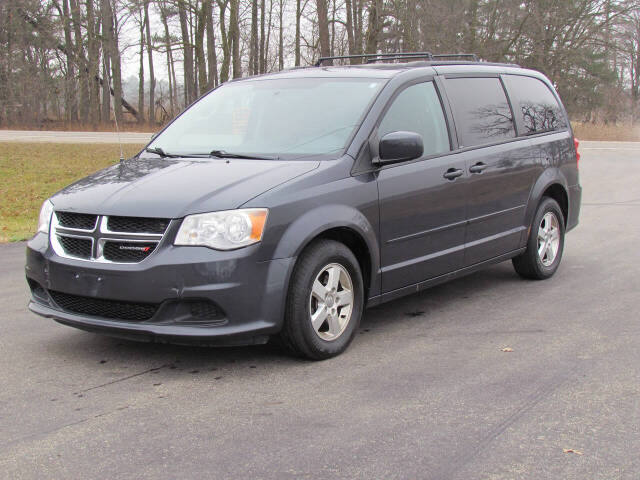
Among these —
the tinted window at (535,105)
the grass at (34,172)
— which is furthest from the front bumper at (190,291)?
the grass at (34,172)

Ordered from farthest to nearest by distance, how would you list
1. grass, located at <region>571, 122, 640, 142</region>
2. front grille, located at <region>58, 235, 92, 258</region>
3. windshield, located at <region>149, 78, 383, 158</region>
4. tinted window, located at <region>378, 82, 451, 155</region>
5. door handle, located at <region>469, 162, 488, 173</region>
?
grass, located at <region>571, 122, 640, 142</region>, door handle, located at <region>469, 162, 488, 173</region>, tinted window, located at <region>378, 82, 451, 155</region>, windshield, located at <region>149, 78, 383, 158</region>, front grille, located at <region>58, 235, 92, 258</region>

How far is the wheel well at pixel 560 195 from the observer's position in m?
7.28

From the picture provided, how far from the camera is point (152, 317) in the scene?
14.5 feet

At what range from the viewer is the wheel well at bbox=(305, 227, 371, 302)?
4941 millimetres

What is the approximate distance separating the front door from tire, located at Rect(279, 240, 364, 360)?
1.27 ft

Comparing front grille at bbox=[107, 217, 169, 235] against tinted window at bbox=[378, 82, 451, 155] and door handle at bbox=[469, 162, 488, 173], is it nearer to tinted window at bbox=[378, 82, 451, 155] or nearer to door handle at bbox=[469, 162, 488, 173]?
tinted window at bbox=[378, 82, 451, 155]

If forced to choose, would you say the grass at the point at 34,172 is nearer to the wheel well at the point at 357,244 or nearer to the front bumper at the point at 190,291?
the front bumper at the point at 190,291

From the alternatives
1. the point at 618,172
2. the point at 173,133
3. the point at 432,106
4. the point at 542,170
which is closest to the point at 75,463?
the point at 173,133

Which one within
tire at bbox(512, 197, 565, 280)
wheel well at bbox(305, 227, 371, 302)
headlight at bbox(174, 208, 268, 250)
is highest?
headlight at bbox(174, 208, 268, 250)

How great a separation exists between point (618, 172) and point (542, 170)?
12.1 m

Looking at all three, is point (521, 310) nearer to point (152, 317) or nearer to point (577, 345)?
point (577, 345)

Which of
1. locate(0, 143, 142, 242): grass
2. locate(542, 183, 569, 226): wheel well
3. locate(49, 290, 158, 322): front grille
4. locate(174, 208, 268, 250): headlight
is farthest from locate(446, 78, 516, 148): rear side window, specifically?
locate(0, 143, 142, 242): grass

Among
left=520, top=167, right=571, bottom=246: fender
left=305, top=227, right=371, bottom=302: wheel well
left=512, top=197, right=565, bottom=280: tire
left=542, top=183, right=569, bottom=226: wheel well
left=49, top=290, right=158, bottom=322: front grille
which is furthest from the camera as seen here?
left=542, top=183, right=569, bottom=226: wheel well

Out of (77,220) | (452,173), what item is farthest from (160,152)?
(452,173)
